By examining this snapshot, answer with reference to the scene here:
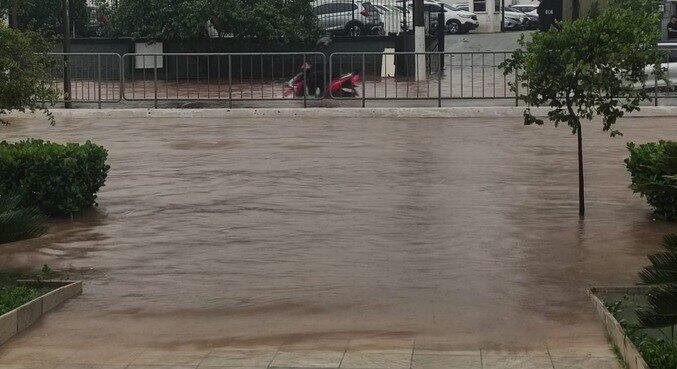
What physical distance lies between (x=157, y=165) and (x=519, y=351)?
9.82 m

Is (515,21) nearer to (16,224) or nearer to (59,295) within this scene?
(59,295)

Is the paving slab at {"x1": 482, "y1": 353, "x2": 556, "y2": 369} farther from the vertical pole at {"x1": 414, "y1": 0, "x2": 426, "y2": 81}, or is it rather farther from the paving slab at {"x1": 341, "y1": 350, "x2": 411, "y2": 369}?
the vertical pole at {"x1": 414, "y1": 0, "x2": 426, "y2": 81}

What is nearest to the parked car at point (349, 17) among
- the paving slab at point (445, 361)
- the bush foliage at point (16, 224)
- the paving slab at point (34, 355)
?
the bush foliage at point (16, 224)

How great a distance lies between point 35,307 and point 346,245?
3.42 meters

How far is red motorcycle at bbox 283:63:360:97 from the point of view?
86.7 ft

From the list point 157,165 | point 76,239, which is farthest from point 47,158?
point 157,165

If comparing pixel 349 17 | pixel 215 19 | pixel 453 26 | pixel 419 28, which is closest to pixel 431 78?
pixel 419 28

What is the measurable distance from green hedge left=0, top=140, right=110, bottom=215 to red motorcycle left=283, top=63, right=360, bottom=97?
1316 cm

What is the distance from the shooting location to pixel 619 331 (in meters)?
8.41

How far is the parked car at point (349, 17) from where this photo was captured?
39750 millimetres

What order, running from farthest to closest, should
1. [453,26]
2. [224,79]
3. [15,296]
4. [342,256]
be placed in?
[453,26] < [224,79] < [342,256] < [15,296]

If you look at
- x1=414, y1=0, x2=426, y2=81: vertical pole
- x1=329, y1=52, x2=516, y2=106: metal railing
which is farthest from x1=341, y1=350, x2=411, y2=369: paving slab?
x1=414, y1=0, x2=426, y2=81: vertical pole

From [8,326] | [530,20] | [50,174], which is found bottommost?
[8,326]

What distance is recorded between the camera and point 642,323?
7289mm
